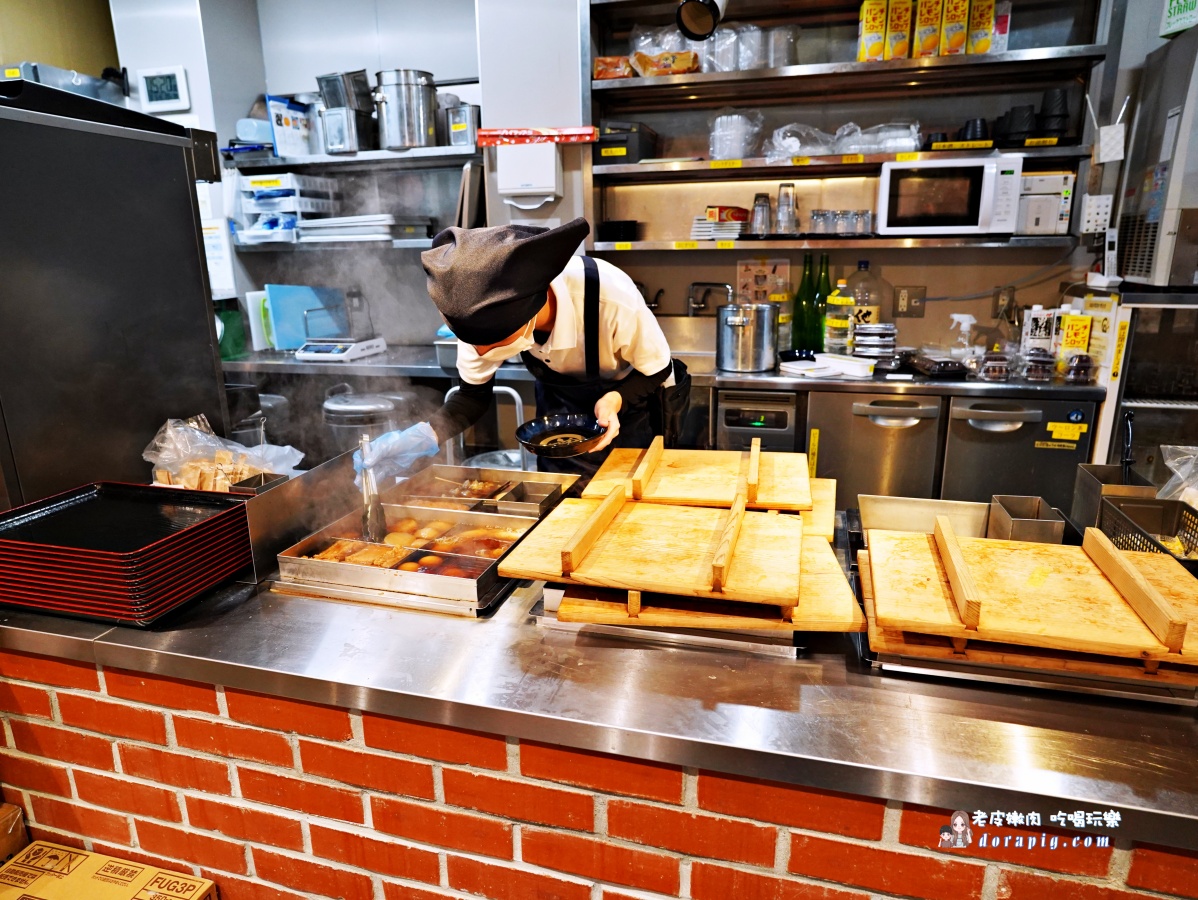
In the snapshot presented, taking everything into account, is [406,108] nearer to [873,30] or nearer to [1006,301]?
[873,30]

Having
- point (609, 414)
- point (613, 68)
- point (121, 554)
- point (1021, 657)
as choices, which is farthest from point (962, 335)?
point (121, 554)

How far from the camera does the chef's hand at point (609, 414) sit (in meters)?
2.00

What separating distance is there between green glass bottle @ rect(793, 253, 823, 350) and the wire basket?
278 cm

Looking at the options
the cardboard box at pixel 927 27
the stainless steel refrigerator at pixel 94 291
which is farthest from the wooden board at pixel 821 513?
the cardboard box at pixel 927 27

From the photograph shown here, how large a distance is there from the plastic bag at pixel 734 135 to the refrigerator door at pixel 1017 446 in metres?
1.67

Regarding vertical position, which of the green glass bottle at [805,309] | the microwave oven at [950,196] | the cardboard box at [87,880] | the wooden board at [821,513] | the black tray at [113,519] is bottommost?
the cardboard box at [87,880]

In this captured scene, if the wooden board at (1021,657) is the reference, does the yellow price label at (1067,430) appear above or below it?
below

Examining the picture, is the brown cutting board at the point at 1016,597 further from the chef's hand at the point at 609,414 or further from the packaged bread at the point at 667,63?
the packaged bread at the point at 667,63

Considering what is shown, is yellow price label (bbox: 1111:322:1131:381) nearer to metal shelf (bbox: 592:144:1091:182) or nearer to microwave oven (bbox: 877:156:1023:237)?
microwave oven (bbox: 877:156:1023:237)

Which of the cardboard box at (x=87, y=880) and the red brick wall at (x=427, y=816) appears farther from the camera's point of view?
the cardboard box at (x=87, y=880)

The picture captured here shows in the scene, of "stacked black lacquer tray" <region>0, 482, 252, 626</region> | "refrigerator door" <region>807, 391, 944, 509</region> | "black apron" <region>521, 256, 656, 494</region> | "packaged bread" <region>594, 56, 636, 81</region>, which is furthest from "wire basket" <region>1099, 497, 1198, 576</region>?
"packaged bread" <region>594, 56, 636, 81</region>

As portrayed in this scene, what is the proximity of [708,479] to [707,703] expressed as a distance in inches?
25.0

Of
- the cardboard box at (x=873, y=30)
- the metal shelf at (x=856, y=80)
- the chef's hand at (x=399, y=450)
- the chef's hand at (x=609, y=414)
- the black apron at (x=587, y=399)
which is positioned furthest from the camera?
the cardboard box at (x=873, y=30)

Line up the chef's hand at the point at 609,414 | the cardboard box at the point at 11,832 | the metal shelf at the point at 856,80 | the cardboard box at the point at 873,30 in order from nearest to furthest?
the cardboard box at the point at 11,832
the chef's hand at the point at 609,414
the metal shelf at the point at 856,80
the cardboard box at the point at 873,30
